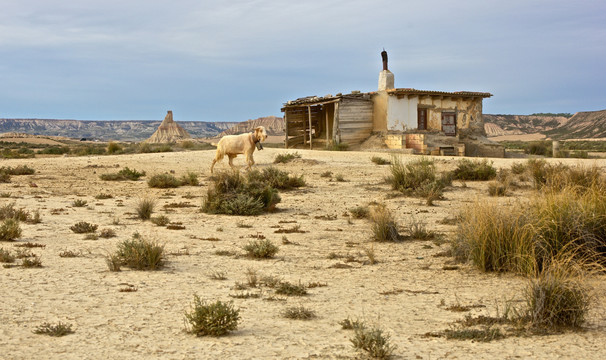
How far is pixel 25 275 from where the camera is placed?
6266 millimetres

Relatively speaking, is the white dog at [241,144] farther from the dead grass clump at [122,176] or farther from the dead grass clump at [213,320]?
the dead grass clump at [213,320]

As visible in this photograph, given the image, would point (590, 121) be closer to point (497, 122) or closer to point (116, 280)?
point (497, 122)

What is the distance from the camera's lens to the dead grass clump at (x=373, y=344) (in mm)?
4035

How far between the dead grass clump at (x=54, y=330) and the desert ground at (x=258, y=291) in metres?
0.07

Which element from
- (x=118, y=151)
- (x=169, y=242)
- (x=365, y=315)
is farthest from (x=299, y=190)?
(x=118, y=151)

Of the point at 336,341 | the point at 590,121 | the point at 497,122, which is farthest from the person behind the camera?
the point at 497,122

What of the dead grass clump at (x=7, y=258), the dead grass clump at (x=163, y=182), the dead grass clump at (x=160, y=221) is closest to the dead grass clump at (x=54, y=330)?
the dead grass clump at (x=7, y=258)

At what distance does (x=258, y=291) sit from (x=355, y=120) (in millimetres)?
21784

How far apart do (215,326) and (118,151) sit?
27945 millimetres

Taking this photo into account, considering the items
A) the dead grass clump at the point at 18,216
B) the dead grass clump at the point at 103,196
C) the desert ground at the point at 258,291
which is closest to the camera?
the desert ground at the point at 258,291

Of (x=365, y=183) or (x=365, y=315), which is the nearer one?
(x=365, y=315)

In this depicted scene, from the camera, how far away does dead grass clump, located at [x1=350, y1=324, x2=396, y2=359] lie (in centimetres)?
404

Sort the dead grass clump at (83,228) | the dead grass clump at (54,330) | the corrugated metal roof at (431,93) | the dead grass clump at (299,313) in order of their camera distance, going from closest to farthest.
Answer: the dead grass clump at (54,330) → the dead grass clump at (299,313) → the dead grass clump at (83,228) → the corrugated metal roof at (431,93)

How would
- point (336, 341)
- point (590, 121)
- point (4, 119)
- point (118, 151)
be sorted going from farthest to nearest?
point (4, 119) → point (590, 121) → point (118, 151) → point (336, 341)
